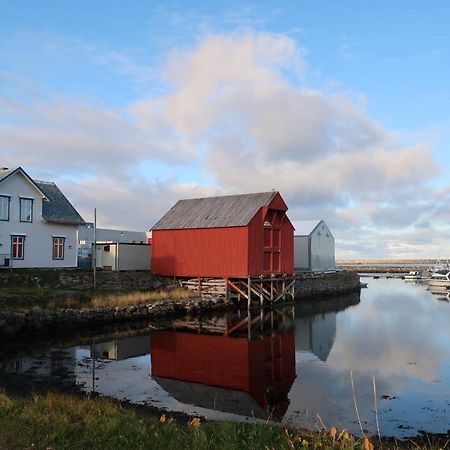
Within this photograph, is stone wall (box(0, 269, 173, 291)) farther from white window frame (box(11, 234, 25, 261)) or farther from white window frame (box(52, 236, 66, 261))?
white window frame (box(52, 236, 66, 261))

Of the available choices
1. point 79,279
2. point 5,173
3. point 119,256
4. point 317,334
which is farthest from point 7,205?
point 317,334

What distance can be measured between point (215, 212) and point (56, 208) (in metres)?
11.6

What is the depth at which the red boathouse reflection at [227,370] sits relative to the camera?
513 inches

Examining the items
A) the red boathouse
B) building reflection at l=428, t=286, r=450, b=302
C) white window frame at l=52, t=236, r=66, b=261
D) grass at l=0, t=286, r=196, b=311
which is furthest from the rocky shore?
building reflection at l=428, t=286, r=450, b=302

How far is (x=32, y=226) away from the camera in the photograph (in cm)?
3275

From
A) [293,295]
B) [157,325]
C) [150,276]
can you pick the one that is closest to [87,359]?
[157,325]

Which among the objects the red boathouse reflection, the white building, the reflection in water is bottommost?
the red boathouse reflection

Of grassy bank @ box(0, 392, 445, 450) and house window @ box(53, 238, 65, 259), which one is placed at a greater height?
house window @ box(53, 238, 65, 259)

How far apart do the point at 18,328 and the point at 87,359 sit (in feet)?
17.7

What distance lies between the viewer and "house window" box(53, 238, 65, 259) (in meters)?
34.2

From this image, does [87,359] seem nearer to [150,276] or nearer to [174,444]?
[174,444]

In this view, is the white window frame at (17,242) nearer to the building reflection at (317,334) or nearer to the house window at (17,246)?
the house window at (17,246)

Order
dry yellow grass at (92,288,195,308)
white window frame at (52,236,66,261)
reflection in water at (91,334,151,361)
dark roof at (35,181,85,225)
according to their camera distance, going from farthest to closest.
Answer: white window frame at (52,236,66,261), dark roof at (35,181,85,225), dry yellow grass at (92,288,195,308), reflection in water at (91,334,151,361)

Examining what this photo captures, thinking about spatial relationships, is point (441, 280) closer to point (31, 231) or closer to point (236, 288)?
point (236, 288)
